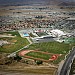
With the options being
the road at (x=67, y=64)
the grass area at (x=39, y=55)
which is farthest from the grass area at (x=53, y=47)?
the grass area at (x=39, y=55)

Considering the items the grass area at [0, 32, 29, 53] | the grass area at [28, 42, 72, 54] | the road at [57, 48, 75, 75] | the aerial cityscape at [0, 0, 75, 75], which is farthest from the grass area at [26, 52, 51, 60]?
the grass area at [0, 32, 29, 53]

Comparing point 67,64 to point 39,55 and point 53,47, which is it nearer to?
point 39,55

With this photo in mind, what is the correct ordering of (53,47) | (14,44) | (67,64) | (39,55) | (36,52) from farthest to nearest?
(14,44), (53,47), (36,52), (39,55), (67,64)

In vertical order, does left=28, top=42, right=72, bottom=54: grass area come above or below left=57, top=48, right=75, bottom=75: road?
above

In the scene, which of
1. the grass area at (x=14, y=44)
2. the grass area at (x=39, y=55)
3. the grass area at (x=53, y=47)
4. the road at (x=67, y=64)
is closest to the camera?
the road at (x=67, y=64)

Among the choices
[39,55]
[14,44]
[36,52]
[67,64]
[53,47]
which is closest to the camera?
[67,64]

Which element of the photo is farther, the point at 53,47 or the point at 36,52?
the point at 53,47

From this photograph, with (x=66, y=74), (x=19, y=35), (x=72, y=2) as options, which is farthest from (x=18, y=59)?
(x=72, y=2)

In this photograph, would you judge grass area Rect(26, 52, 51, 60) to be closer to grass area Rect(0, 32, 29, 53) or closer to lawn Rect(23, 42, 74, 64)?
lawn Rect(23, 42, 74, 64)

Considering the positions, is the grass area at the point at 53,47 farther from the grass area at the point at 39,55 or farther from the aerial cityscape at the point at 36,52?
the grass area at the point at 39,55

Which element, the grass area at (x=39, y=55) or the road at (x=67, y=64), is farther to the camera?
the grass area at (x=39, y=55)

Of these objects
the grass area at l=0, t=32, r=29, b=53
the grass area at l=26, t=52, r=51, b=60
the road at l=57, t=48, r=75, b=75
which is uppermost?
the grass area at l=0, t=32, r=29, b=53

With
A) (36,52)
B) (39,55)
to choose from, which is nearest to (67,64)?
(39,55)

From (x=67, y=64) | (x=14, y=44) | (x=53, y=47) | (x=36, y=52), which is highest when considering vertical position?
(x=14, y=44)
